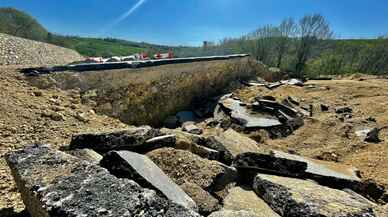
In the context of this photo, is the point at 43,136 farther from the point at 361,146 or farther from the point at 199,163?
the point at 361,146

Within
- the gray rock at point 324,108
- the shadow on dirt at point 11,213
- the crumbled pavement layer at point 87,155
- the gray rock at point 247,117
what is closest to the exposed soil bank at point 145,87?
the gray rock at point 247,117

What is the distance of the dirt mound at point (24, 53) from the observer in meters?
9.58

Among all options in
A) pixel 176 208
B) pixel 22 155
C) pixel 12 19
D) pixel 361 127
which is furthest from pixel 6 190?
pixel 12 19

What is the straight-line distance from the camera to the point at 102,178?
67.2 inches

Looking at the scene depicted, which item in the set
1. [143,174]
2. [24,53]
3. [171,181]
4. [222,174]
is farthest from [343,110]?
[24,53]

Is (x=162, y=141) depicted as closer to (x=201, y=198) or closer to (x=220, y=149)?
(x=220, y=149)

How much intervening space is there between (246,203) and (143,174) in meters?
0.91

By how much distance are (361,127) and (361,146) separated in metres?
1.07

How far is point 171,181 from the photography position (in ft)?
7.63

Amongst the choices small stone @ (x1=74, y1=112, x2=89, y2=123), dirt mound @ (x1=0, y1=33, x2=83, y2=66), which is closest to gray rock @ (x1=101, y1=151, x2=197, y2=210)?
small stone @ (x1=74, y1=112, x2=89, y2=123)

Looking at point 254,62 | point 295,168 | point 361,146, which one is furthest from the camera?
point 254,62

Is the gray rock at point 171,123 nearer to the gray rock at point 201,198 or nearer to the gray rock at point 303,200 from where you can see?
the gray rock at point 303,200

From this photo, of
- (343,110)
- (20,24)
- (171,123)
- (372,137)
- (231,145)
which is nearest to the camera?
(231,145)

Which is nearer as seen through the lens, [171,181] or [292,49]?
[171,181]
